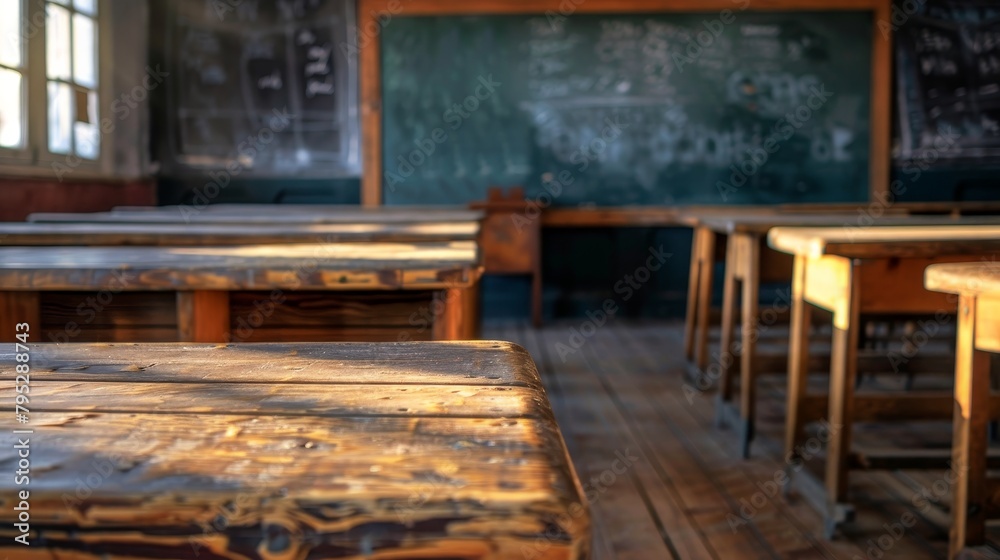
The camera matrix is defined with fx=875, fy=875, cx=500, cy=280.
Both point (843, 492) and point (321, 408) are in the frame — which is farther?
point (843, 492)

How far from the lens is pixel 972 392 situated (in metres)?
1.47

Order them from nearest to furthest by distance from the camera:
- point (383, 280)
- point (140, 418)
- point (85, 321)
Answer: point (140, 418) → point (383, 280) → point (85, 321)

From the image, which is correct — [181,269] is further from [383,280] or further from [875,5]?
[875,5]

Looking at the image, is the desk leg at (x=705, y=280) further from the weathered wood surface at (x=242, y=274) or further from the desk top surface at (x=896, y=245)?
the weathered wood surface at (x=242, y=274)

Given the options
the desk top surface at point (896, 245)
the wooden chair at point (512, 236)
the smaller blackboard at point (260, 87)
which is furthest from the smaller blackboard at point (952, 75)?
the desk top surface at point (896, 245)

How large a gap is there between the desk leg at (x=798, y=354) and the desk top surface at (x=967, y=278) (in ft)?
2.38

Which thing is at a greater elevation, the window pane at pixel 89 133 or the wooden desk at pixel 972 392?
the window pane at pixel 89 133

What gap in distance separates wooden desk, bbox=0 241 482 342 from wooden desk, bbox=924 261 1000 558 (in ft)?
2.55

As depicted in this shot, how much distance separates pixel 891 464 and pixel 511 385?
5.69 feet

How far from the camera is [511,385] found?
67cm

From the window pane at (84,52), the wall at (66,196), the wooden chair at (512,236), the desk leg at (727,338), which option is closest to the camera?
the desk leg at (727,338)

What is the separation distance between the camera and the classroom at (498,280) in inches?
19.1

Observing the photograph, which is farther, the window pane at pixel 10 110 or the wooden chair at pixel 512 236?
the wooden chair at pixel 512 236

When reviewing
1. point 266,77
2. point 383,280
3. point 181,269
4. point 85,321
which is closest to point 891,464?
point 383,280
